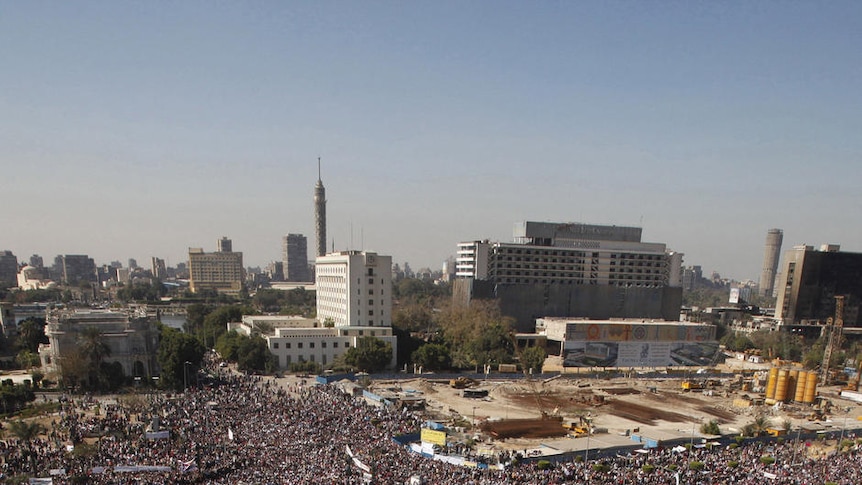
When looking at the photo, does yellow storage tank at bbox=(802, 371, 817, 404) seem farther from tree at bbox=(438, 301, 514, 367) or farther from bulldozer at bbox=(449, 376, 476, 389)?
bulldozer at bbox=(449, 376, 476, 389)

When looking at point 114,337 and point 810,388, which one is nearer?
point 114,337

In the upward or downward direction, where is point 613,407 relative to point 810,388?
downward

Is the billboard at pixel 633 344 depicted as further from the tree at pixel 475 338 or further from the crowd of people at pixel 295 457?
the crowd of people at pixel 295 457

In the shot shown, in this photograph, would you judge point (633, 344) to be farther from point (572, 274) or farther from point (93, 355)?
point (93, 355)

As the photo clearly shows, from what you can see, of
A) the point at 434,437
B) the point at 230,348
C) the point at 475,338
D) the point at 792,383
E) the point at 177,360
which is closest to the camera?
the point at 434,437

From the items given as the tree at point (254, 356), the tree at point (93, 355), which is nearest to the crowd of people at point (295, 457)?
the tree at point (93, 355)

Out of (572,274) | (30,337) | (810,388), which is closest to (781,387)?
(810,388)

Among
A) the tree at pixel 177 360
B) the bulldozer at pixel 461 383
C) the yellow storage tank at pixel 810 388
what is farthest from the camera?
the bulldozer at pixel 461 383
